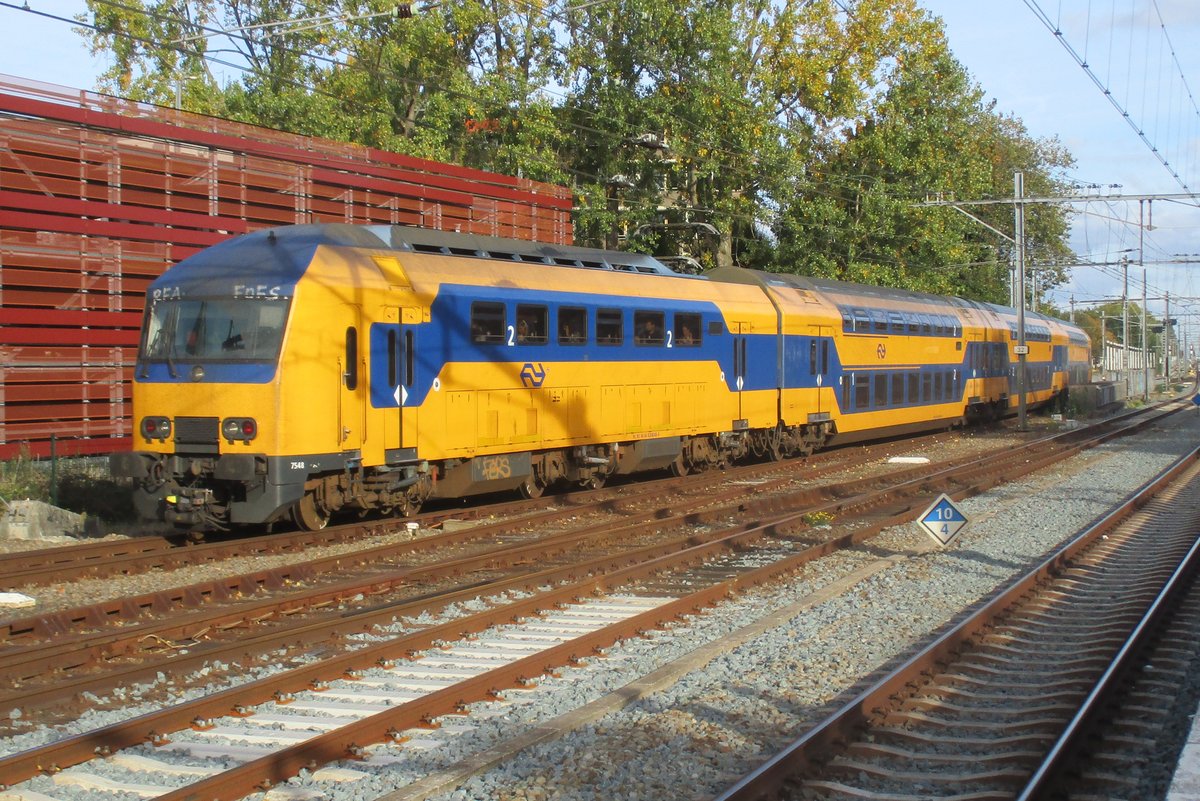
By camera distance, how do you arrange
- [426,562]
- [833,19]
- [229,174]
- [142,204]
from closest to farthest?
1. [426,562]
2. [142,204]
3. [229,174]
4. [833,19]

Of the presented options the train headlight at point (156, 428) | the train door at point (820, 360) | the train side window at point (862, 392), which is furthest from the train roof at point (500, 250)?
the train side window at point (862, 392)

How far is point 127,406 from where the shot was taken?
20.5 meters

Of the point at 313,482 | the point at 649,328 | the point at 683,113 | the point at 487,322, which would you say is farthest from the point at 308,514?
the point at 683,113

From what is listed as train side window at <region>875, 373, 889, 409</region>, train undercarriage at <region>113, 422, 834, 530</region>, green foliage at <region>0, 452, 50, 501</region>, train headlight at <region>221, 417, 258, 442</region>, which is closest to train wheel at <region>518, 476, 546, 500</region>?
train undercarriage at <region>113, 422, 834, 530</region>

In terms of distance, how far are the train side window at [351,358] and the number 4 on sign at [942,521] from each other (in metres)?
6.73

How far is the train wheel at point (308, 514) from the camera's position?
13.6m

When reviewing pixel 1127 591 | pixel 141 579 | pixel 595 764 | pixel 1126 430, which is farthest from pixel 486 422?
pixel 1126 430

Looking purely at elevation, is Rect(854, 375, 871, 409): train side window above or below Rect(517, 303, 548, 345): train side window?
below

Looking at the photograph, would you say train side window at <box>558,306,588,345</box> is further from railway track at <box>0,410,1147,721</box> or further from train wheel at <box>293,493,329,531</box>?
train wheel at <box>293,493,329,531</box>

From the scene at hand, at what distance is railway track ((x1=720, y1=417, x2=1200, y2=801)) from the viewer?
598cm

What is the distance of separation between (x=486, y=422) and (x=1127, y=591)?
791 cm

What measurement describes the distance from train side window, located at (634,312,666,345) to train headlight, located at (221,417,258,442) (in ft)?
23.0

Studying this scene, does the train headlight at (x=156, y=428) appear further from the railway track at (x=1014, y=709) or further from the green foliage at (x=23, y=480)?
the railway track at (x=1014, y=709)

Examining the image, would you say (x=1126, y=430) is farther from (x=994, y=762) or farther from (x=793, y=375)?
(x=994, y=762)
